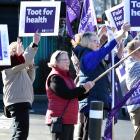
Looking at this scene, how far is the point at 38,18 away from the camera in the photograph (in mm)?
7699

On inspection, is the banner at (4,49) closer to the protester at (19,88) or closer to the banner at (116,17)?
the protester at (19,88)

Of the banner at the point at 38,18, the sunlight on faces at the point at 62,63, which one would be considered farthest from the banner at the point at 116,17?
the sunlight on faces at the point at 62,63

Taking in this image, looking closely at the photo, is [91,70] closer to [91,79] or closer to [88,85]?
[91,79]

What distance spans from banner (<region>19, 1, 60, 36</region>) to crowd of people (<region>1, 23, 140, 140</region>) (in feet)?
1.23

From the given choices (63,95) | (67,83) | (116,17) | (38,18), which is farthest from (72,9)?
(63,95)

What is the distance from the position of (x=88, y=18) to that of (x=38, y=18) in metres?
1.38

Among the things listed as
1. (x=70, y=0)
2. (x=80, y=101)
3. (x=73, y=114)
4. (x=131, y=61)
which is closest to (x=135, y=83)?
(x=131, y=61)

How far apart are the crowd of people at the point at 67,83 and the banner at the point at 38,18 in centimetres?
37

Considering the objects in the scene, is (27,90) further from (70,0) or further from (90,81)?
(70,0)

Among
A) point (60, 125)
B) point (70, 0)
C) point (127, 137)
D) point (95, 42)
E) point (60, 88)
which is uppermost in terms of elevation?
point (70, 0)

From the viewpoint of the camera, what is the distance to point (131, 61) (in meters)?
7.68

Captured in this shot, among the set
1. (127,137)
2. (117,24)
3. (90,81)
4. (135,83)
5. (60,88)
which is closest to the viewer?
(60,88)

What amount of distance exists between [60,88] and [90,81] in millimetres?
607

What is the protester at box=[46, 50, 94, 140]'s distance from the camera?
21.4 feet
